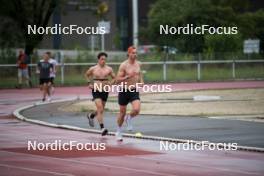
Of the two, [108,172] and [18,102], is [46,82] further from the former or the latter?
[108,172]

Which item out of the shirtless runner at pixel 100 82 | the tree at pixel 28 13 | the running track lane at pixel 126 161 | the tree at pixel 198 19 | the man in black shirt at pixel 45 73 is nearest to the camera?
the running track lane at pixel 126 161

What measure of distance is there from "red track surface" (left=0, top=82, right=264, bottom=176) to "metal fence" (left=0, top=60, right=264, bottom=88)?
91.4 ft

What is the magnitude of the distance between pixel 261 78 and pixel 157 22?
16361 millimetres

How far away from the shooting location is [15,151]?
18.0 metres

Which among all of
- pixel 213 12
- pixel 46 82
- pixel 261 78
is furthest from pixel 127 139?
pixel 213 12

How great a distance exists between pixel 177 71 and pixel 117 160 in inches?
1447

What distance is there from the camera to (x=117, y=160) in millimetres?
16344

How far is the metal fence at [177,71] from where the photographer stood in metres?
49.3

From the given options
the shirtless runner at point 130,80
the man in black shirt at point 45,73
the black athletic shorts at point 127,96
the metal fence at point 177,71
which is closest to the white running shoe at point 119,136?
Result: the shirtless runner at point 130,80

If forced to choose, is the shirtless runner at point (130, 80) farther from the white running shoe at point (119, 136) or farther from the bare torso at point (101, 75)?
the bare torso at point (101, 75)

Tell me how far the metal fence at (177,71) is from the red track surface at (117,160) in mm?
27863

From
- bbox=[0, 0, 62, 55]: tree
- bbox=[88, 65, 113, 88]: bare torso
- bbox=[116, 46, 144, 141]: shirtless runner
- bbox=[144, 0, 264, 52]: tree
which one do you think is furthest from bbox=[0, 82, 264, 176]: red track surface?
bbox=[144, 0, 264, 52]: tree

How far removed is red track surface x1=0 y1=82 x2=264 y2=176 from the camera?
1468 centimetres

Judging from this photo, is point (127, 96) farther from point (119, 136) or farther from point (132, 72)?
point (119, 136)
